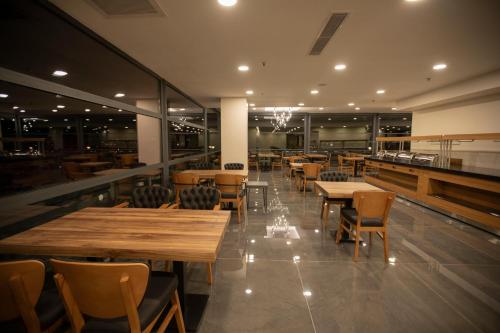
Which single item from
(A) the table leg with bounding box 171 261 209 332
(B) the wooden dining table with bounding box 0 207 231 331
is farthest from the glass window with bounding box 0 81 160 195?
(A) the table leg with bounding box 171 261 209 332

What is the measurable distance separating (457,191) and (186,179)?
5.09m

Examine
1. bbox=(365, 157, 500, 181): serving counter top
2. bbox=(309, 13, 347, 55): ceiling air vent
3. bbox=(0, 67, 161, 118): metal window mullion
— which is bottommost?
bbox=(365, 157, 500, 181): serving counter top

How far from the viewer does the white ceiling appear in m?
2.19

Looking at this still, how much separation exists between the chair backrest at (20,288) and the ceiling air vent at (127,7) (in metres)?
2.17

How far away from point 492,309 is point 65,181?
4.12 meters

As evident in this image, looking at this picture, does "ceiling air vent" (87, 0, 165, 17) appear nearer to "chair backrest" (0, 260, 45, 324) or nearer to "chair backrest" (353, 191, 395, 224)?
"chair backrest" (0, 260, 45, 324)

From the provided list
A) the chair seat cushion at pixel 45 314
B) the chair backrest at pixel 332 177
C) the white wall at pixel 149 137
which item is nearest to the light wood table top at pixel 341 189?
the chair backrest at pixel 332 177

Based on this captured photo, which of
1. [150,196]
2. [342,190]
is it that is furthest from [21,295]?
[342,190]

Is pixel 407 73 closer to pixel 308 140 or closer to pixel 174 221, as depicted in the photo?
pixel 174 221

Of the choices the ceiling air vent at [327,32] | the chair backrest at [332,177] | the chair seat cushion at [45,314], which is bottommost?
the chair seat cushion at [45,314]

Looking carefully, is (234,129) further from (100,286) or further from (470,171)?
(100,286)

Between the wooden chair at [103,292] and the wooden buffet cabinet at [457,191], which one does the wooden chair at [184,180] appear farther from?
the wooden buffet cabinet at [457,191]

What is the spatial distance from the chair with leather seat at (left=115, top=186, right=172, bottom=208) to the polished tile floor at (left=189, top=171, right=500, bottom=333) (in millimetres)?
971

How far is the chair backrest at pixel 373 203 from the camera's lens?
2.59 metres
